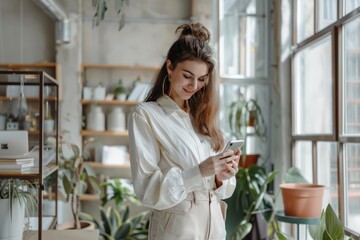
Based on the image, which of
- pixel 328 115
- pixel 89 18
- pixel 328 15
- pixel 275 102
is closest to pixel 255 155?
pixel 275 102

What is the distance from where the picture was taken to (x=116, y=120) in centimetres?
466

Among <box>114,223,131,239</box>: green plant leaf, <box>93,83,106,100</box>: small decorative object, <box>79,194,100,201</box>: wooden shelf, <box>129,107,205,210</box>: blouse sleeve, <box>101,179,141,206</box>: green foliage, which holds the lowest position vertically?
<box>114,223,131,239</box>: green plant leaf

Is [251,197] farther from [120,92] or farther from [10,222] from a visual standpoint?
[120,92]

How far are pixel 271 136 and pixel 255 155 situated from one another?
0.21 m

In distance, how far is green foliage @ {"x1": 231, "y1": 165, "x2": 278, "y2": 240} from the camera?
3.02 meters

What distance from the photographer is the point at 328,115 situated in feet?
9.21

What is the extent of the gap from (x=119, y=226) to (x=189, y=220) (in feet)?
9.03

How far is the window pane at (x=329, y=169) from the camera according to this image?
271 cm

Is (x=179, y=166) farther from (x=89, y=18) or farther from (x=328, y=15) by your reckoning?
(x=89, y=18)

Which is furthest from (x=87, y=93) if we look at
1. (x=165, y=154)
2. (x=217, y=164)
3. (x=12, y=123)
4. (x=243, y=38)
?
(x=217, y=164)

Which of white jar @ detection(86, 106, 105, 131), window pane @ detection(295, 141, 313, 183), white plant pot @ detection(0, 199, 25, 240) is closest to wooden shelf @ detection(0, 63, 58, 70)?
white jar @ detection(86, 106, 105, 131)

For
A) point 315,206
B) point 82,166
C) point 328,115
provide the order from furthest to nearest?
point 82,166 < point 328,115 < point 315,206

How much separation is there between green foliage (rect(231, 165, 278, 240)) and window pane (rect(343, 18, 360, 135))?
0.72 meters

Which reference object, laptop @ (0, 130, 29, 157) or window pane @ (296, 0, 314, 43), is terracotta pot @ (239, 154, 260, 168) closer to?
window pane @ (296, 0, 314, 43)
